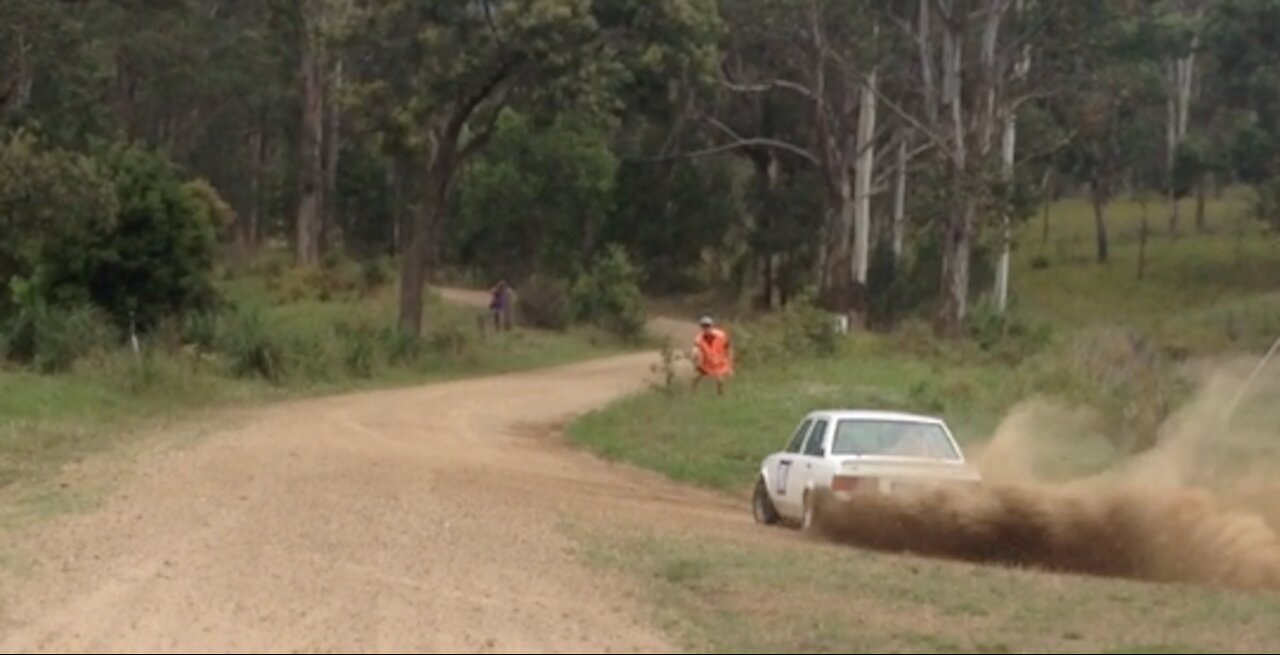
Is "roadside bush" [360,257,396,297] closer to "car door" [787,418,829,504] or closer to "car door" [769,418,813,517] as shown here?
"car door" [769,418,813,517]

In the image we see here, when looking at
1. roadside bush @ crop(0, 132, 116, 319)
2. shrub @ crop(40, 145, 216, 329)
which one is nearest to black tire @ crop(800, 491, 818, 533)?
roadside bush @ crop(0, 132, 116, 319)

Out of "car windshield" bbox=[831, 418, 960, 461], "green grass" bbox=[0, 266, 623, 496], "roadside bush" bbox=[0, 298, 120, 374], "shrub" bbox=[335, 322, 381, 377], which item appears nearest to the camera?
"car windshield" bbox=[831, 418, 960, 461]

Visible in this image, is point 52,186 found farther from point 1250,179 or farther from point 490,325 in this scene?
point 1250,179

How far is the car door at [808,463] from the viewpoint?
73.9 ft

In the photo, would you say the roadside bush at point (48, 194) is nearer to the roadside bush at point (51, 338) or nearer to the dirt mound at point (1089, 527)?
the roadside bush at point (51, 338)

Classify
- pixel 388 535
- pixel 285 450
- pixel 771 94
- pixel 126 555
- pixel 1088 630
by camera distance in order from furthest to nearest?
pixel 771 94 → pixel 285 450 → pixel 388 535 → pixel 126 555 → pixel 1088 630

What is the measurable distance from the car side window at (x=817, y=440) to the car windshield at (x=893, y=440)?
16cm

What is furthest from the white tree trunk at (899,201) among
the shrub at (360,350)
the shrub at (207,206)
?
the shrub at (360,350)

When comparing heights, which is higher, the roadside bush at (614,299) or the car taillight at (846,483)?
the car taillight at (846,483)

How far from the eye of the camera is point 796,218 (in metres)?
76.2

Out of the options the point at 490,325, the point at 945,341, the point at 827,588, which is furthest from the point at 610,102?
the point at 827,588

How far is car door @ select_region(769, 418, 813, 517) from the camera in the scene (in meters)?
23.2

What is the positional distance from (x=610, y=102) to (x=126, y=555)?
104ft

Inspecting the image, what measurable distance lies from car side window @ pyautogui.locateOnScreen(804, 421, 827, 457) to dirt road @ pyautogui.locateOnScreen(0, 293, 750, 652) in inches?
50.3
